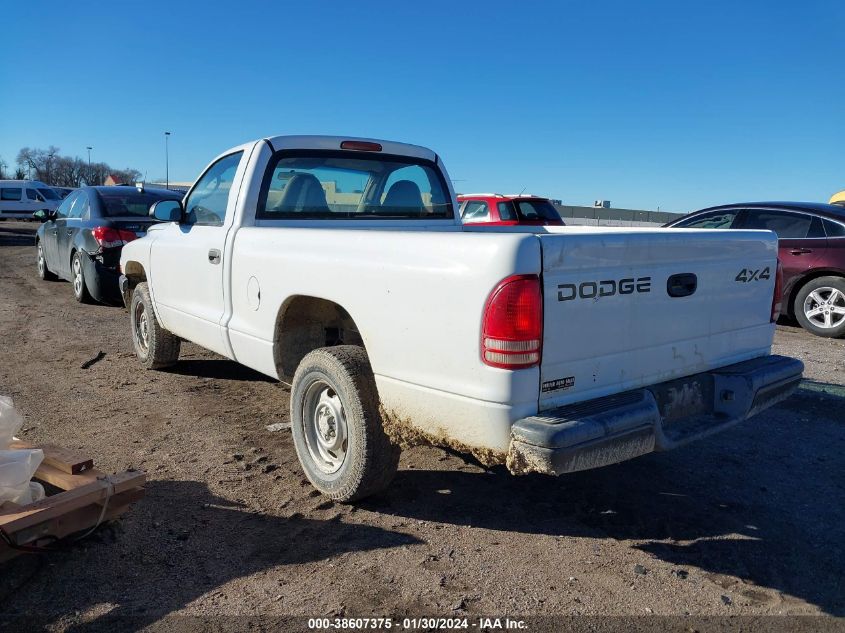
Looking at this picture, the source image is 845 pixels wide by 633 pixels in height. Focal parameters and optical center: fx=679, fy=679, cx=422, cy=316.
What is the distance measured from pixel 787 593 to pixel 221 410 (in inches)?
151

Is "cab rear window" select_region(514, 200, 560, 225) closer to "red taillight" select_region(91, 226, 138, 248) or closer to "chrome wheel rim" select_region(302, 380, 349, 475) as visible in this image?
"red taillight" select_region(91, 226, 138, 248)

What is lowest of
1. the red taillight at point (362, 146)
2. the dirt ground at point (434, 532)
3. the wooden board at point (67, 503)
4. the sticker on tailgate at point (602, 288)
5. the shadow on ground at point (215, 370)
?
the dirt ground at point (434, 532)

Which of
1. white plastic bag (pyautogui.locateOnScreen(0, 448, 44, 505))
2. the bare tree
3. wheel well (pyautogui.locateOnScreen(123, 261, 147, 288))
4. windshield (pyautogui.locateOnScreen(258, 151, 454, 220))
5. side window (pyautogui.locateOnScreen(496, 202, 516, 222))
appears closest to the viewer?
white plastic bag (pyautogui.locateOnScreen(0, 448, 44, 505))

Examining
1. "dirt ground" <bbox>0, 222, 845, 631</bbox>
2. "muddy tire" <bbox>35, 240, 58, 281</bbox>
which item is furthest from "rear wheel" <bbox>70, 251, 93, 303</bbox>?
"dirt ground" <bbox>0, 222, 845, 631</bbox>

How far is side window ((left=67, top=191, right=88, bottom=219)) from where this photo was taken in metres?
9.49

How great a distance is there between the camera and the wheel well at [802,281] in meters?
8.28

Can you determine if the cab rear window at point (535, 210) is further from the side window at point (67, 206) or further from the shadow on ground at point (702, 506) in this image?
the shadow on ground at point (702, 506)

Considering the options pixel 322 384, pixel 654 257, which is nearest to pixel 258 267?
pixel 322 384

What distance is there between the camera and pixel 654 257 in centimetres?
308

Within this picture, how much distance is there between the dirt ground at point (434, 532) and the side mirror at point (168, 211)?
143 cm

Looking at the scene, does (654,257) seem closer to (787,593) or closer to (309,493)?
(787,593)

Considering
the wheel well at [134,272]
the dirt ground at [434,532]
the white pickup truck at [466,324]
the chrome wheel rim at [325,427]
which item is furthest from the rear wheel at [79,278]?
the chrome wheel rim at [325,427]

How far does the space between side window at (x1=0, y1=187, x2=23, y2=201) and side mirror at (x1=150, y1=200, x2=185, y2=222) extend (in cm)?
2922

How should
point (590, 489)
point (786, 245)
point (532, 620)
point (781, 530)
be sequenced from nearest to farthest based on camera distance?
point (532, 620) → point (781, 530) → point (590, 489) → point (786, 245)
